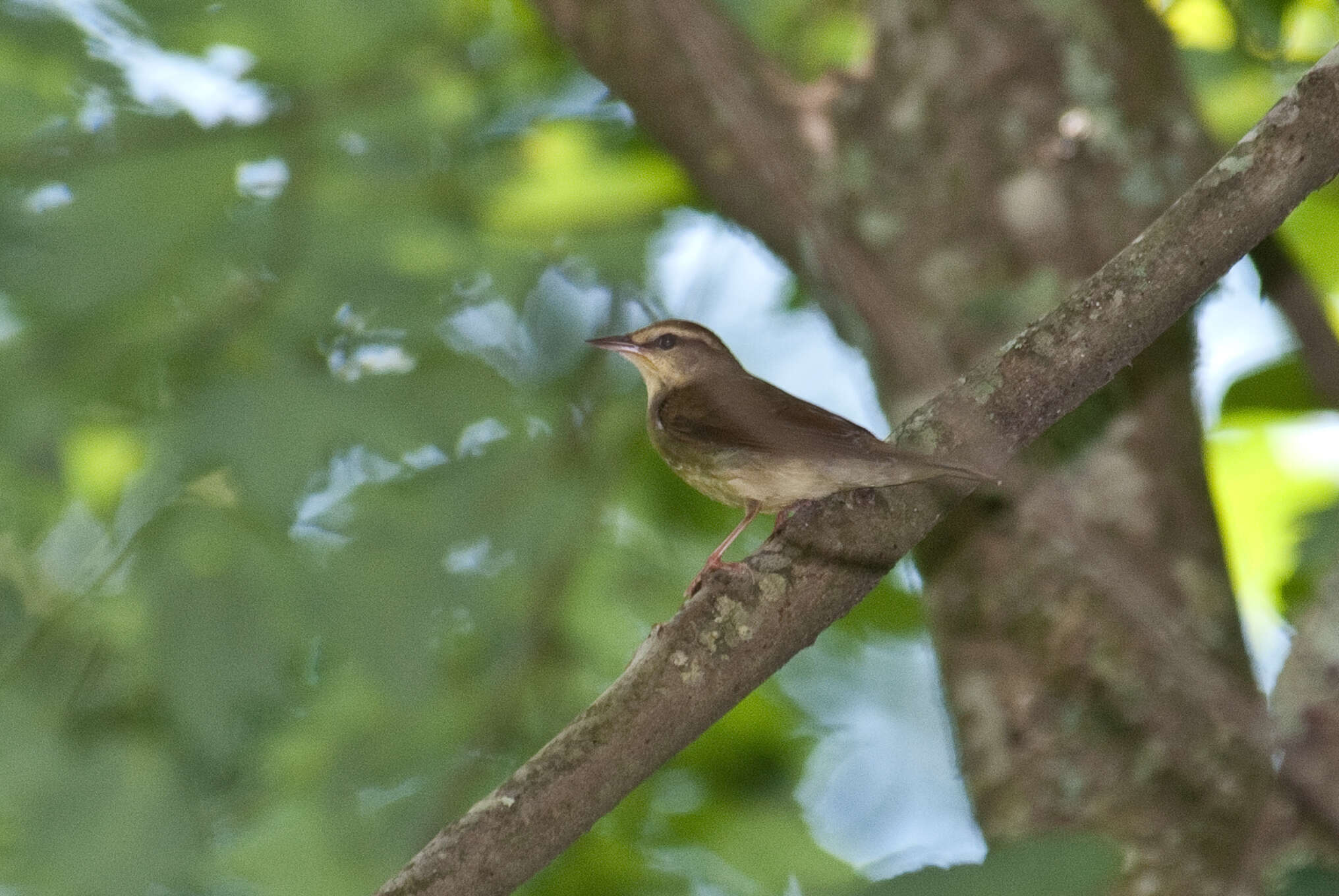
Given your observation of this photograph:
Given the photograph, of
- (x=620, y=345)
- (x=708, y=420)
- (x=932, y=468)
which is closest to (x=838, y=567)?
(x=932, y=468)

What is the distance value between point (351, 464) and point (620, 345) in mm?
991

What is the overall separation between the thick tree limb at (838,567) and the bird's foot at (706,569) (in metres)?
0.08

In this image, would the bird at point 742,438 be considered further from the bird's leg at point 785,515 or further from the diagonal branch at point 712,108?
the diagonal branch at point 712,108

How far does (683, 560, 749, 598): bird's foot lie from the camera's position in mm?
2512

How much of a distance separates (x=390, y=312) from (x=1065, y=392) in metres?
2.45

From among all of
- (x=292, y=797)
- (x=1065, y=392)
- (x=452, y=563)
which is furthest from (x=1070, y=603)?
(x=292, y=797)

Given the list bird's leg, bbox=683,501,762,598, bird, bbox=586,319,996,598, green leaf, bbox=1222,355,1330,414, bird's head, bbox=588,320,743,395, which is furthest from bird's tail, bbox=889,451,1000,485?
green leaf, bbox=1222,355,1330,414

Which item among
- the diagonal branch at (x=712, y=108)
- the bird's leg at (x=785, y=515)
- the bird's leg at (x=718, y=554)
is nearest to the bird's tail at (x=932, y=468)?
the bird's leg at (x=785, y=515)

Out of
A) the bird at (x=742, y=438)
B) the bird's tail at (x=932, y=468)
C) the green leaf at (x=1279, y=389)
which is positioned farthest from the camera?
the green leaf at (x=1279, y=389)

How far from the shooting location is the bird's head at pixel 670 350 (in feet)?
14.2

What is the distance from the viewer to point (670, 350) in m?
4.38

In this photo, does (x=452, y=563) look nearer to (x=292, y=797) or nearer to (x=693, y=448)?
(x=693, y=448)

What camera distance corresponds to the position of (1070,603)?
353cm

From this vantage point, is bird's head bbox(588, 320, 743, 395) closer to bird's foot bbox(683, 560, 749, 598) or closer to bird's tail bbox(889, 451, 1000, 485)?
bird's foot bbox(683, 560, 749, 598)
